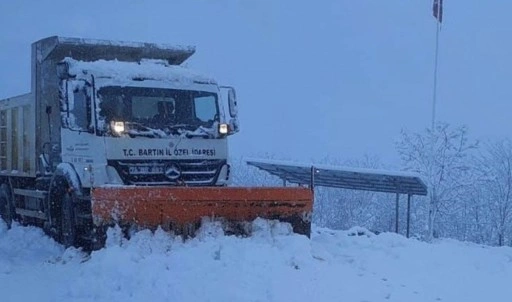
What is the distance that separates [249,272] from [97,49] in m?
5.86

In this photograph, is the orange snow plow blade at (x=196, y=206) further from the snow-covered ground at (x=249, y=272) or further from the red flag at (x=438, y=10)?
the red flag at (x=438, y=10)

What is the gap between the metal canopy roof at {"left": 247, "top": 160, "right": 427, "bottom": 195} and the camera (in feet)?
57.4

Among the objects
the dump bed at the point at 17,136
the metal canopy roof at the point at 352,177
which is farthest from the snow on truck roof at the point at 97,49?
the metal canopy roof at the point at 352,177

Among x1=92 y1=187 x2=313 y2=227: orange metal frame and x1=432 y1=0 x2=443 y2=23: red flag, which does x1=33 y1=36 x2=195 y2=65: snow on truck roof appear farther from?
x1=432 y1=0 x2=443 y2=23: red flag

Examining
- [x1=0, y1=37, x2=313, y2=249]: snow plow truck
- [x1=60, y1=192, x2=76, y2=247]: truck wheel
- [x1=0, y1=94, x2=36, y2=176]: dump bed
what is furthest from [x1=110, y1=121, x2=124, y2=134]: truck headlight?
[x1=0, y1=94, x2=36, y2=176]: dump bed

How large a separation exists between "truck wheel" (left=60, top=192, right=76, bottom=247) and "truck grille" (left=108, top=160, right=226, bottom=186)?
3.53ft

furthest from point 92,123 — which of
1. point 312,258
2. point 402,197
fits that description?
point 402,197

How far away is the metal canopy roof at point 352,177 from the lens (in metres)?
17.5

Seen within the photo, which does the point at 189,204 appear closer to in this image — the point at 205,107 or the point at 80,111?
the point at 205,107

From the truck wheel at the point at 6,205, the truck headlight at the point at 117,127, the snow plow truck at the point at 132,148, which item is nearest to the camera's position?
the snow plow truck at the point at 132,148

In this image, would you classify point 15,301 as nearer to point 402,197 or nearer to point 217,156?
point 217,156

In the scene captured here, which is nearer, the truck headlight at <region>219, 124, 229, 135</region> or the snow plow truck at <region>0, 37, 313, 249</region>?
the snow plow truck at <region>0, 37, 313, 249</region>

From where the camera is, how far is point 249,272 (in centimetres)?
926

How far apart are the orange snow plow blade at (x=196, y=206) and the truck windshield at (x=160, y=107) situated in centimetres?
162
